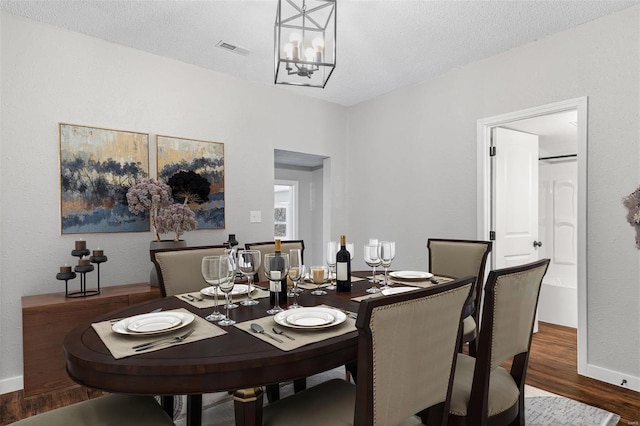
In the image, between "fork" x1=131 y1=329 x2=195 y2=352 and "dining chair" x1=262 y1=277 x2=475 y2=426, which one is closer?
"dining chair" x1=262 y1=277 x2=475 y2=426

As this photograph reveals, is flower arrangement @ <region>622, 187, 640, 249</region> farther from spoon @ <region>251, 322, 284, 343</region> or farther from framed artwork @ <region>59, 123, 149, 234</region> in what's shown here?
framed artwork @ <region>59, 123, 149, 234</region>

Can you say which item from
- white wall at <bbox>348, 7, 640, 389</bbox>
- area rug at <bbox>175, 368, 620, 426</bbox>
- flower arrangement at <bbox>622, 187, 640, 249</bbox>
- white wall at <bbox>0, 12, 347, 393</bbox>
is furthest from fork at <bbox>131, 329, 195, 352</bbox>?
white wall at <bbox>348, 7, 640, 389</bbox>

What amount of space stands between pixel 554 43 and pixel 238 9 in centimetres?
239

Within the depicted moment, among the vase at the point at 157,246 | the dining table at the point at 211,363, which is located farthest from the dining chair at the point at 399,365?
the vase at the point at 157,246

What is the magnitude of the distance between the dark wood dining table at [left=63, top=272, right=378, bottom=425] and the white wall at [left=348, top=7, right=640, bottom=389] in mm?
2313

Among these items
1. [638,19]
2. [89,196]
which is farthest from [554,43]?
[89,196]

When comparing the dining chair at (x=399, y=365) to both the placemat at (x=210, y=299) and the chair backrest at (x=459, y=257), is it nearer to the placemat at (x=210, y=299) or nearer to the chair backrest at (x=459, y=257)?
the placemat at (x=210, y=299)

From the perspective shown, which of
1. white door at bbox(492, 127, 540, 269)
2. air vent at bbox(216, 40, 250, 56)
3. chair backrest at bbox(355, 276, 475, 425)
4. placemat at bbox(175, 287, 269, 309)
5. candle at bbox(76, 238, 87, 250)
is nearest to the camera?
chair backrest at bbox(355, 276, 475, 425)

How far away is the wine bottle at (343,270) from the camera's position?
1910 mm

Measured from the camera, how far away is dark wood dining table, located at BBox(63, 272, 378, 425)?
3.31 ft

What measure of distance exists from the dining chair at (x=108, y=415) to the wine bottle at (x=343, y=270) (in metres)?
0.97

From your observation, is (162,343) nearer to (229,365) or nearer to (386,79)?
(229,365)

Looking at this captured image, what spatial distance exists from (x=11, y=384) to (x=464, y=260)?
320cm

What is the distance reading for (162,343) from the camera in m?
1.17
